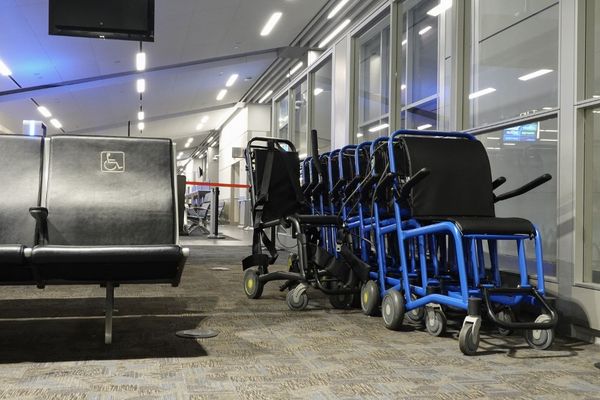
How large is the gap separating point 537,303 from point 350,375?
3.45 feet

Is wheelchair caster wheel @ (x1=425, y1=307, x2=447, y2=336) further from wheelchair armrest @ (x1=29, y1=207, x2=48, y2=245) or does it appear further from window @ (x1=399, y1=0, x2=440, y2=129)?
window @ (x1=399, y1=0, x2=440, y2=129)

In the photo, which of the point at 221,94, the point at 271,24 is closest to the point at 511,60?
the point at 271,24

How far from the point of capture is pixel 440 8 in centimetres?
491

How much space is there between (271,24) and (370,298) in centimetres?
772

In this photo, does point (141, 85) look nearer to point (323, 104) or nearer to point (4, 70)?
point (4, 70)

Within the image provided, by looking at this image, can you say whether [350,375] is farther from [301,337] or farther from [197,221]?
[197,221]

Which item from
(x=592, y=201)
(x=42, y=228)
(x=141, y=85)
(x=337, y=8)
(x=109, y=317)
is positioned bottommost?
(x=109, y=317)

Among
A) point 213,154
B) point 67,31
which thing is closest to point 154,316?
point 67,31

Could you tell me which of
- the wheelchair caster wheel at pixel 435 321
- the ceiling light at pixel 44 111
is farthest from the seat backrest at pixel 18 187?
the ceiling light at pixel 44 111

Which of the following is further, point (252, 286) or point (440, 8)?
point (440, 8)

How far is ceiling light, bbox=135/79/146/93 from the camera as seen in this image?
13127 mm

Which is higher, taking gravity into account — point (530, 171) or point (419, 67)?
point (419, 67)

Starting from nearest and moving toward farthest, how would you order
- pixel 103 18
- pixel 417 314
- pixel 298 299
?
pixel 417 314, pixel 298 299, pixel 103 18

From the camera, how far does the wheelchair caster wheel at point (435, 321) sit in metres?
2.71
